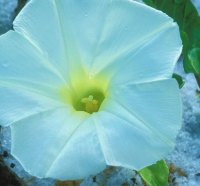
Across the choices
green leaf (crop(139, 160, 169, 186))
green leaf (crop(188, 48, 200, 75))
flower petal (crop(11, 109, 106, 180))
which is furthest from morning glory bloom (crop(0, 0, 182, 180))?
green leaf (crop(188, 48, 200, 75))

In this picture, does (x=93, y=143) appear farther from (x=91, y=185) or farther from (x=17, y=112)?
(x=91, y=185)

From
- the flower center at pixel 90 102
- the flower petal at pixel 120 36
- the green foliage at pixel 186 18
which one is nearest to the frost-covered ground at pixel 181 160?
the green foliage at pixel 186 18

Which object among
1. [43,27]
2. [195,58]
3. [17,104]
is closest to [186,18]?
[195,58]

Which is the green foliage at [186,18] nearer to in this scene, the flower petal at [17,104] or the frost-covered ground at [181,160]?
the frost-covered ground at [181,160]

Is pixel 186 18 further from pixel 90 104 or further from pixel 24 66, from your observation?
pixel 24 66

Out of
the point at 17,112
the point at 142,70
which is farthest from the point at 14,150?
the point at 142,70

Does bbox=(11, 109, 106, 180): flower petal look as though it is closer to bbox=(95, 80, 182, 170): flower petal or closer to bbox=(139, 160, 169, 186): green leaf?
bbox=(95, 80, 182, 170): flower petal
